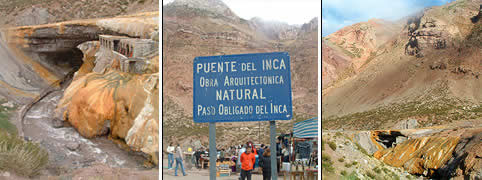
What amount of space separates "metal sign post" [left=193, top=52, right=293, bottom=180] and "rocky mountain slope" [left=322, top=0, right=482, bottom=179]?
4927 mm

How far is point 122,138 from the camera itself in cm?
835

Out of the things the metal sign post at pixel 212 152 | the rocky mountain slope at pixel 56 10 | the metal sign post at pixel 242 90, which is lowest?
the metal sign post at pixel 212 152

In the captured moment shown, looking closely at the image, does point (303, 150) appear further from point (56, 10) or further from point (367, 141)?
point (56, 10)

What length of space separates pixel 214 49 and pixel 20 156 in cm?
3186

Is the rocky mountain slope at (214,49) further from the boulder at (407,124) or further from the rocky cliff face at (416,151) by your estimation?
the rocky cliff face at (416,151)

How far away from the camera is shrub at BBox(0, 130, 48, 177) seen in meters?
7.40

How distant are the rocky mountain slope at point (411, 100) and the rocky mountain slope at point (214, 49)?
888 centimetres

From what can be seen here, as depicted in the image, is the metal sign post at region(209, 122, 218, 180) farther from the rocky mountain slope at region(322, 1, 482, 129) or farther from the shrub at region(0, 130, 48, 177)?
the rocky mountain slope at region(322, 1, 482, 129)

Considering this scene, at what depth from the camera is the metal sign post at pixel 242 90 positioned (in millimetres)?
5285

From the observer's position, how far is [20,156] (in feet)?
24.6

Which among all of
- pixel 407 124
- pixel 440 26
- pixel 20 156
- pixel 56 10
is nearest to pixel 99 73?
pixel 56 10

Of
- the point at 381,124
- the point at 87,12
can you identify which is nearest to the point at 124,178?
the point at 87,12

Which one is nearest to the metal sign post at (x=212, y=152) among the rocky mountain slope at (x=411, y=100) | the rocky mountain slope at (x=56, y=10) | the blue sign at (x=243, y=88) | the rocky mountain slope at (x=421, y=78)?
the blue sign at (x=243, y=88)

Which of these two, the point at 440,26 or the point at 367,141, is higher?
the point at 440,26
